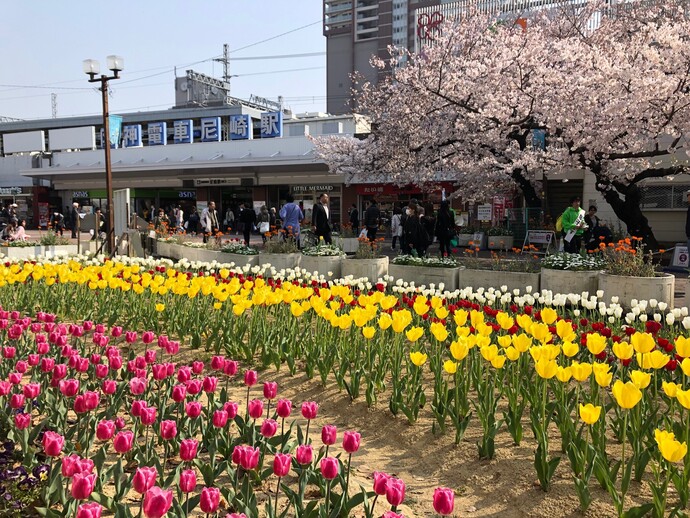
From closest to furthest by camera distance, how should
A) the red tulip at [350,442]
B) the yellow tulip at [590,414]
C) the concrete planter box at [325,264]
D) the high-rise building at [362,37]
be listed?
the red tulip at [350,442]
the yellow tulip at [590,414]
the concrete planter box at [325,264]
the high-rise building at [362,37]

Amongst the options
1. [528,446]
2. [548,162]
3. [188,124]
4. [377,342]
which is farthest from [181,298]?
[188,124]

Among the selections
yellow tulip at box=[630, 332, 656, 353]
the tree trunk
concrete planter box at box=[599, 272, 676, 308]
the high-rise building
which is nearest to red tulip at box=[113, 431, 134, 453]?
yellow tulip at box=[630, 332, 656, 353]

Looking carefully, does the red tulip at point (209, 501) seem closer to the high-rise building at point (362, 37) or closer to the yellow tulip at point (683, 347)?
the yellow tulip at point (683, 347)

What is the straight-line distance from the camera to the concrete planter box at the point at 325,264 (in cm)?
1152

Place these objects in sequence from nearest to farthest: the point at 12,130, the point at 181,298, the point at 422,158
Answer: the point at 181,298, the point at 422,158, the point at 12,130

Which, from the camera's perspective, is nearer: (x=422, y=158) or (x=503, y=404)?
(x=503, y=404)

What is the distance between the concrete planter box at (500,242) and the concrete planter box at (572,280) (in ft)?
40.6

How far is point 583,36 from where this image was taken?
21.0m

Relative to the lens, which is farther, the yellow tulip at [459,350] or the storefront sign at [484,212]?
the storefront sign at [484,212]

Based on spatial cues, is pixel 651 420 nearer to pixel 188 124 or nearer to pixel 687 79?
pixel 687 79

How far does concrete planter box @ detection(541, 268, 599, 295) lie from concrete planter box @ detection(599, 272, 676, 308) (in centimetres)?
62

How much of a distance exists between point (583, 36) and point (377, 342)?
20.0 meters

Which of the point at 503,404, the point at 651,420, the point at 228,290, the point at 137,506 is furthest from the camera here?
the point at 228,290

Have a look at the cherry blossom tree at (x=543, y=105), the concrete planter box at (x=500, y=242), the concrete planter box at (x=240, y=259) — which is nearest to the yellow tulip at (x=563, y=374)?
the concrete planter box at (x=240, y=259)
